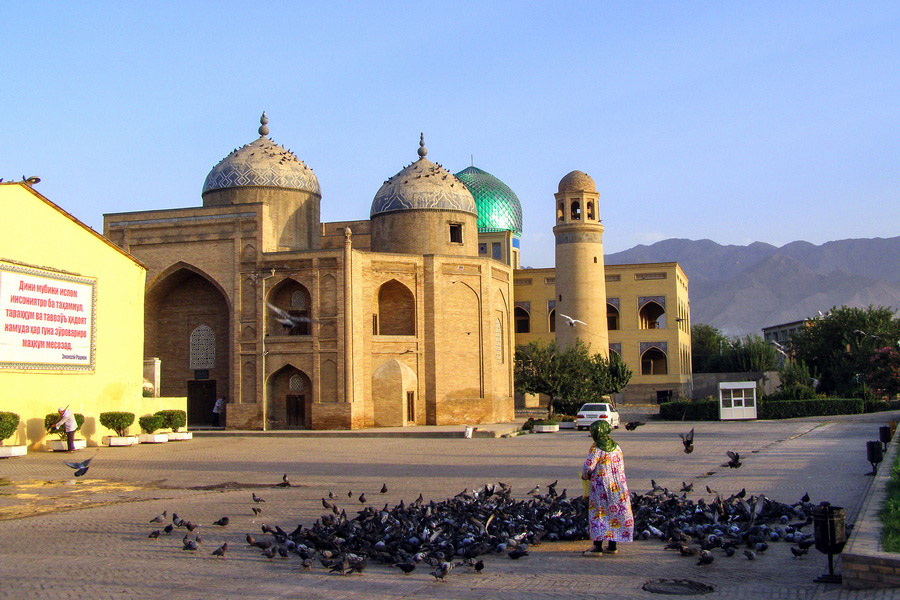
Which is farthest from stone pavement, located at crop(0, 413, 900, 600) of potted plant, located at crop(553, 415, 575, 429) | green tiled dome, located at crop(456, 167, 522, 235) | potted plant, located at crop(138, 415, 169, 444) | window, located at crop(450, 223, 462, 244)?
green tiled dome, located at crop(456, 167, 522, 235)

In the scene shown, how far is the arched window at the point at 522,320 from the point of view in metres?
55.6

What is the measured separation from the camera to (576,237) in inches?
1900

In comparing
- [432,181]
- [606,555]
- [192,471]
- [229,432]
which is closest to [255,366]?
[229,432]

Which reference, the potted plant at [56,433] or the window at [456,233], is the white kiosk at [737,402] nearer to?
the window at [456,233]

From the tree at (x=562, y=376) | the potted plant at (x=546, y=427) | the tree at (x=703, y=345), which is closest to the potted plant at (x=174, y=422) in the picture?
the potted plant at (x=546, y=427)

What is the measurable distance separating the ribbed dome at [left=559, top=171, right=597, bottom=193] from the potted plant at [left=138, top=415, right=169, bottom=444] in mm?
27470

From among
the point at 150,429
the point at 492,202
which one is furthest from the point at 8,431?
the point at 492,202

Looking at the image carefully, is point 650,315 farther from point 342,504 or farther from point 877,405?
point 342,504

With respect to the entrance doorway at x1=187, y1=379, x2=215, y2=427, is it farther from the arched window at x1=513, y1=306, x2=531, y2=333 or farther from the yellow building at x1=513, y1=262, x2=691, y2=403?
the arched window at x1=513, y1=306, x2=531, y2=333

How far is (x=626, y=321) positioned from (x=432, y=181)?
18175mm

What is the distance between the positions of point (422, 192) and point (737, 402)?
16189mm

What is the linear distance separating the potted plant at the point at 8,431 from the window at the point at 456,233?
21.4 m

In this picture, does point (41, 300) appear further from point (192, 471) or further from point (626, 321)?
point (626, 321)

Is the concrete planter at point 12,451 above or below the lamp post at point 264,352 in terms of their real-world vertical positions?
below
